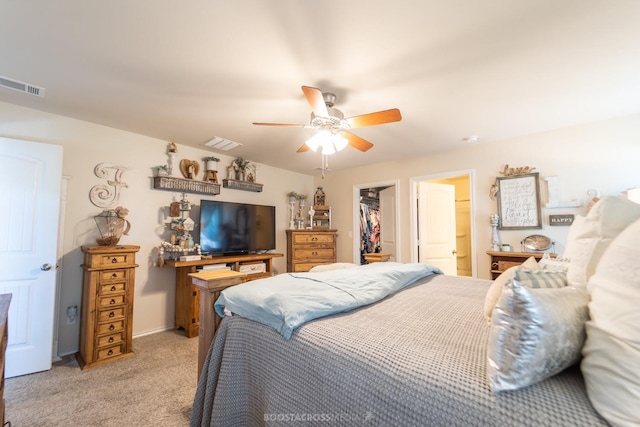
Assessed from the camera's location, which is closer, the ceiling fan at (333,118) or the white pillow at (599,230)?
the white pillow at (599,230)

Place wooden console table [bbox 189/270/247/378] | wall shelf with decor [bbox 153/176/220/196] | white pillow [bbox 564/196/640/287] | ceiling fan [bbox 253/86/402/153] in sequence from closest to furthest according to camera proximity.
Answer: white pillow [bbox 564/196/640/287] < wooden console table [bbox 189/270/247/378] < ceiling fan [bbox 253/86/402/153] < wall shelf with decor [bbox 153/176/220/196]

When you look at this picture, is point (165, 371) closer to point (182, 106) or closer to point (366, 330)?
point (366, 330)

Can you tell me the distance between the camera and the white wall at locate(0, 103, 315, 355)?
2578 mm

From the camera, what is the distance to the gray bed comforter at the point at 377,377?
2.20 feet

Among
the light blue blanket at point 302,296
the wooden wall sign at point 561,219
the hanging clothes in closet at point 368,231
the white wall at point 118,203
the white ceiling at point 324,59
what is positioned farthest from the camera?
the hanging clothes in closet at point 368,231

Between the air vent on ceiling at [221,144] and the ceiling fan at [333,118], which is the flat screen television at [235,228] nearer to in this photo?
the air vent on ceiling at [221,144]

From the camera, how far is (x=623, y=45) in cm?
159

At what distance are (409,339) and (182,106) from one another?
2.53 m

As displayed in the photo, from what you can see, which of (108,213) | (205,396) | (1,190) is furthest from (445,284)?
(1,190)

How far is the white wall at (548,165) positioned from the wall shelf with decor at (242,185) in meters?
2.06

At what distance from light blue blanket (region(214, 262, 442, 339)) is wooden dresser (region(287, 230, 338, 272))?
2.70 m

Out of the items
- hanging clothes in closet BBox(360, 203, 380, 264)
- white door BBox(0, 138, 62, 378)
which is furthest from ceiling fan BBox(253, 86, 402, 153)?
hanging clothes in closet BBox(360, 203, 380, 264)

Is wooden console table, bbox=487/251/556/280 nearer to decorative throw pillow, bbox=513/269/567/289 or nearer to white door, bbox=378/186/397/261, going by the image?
white door, bbox=378/186/397/261

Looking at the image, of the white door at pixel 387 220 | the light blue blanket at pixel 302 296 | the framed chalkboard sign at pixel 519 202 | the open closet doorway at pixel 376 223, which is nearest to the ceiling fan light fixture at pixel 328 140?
the light blue blanket at pixel 302 296
